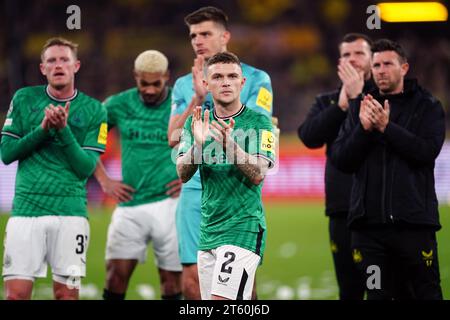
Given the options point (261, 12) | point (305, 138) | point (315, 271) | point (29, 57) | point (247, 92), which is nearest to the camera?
point (247, 92)

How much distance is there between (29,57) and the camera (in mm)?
24453

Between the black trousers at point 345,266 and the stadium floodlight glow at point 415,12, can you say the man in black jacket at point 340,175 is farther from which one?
the stadium floodlight glow at point 415,12

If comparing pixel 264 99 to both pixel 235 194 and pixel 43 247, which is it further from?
pixel 43 247

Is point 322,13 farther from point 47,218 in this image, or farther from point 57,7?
point 47,218

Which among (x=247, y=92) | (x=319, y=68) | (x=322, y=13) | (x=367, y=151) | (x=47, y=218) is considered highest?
(x=322, y=13)

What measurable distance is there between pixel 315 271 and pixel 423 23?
15.7 m

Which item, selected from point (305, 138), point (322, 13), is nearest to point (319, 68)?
point (322, 13)

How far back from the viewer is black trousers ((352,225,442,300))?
596cm

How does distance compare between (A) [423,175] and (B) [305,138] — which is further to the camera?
(B) [305,138]

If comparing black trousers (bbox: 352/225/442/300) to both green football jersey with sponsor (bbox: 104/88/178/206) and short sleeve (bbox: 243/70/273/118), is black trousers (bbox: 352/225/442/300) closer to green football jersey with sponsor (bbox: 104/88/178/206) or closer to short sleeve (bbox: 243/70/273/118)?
short sleeve (bbox: 243/70/273/118)

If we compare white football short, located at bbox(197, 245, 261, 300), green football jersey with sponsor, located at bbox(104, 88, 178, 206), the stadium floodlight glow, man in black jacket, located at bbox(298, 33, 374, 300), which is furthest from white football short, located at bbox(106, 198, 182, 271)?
the stadium floodlight glow

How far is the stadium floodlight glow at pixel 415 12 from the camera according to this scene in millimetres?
23688

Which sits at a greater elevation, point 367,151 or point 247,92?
point 247,92
